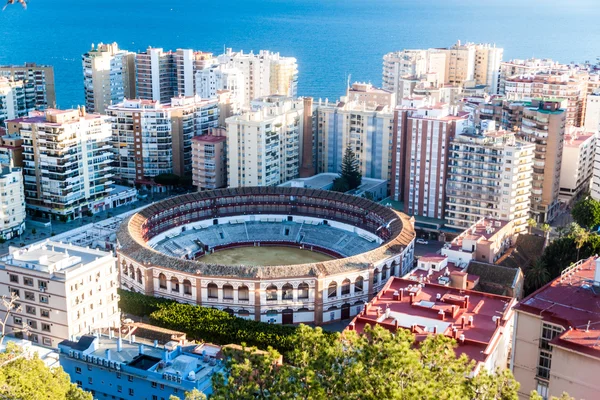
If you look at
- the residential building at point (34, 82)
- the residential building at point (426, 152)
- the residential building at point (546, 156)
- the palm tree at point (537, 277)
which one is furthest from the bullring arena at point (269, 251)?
the residential building at point (34, 82)

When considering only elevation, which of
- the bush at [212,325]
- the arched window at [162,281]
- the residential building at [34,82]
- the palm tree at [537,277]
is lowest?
the bush at [212,325]

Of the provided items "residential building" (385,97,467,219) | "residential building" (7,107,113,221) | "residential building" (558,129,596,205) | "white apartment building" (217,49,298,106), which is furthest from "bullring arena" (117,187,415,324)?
"white apartment building" (217,49,298,106)

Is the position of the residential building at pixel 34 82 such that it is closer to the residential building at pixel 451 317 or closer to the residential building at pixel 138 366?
the residential building at pixel 138 366

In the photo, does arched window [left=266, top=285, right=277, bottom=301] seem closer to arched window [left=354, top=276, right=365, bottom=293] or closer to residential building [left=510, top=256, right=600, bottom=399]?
arched window [left=354, top=276, right=365, bottom=293]

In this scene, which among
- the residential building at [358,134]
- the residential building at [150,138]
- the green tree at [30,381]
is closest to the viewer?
the green tree at [30,381]

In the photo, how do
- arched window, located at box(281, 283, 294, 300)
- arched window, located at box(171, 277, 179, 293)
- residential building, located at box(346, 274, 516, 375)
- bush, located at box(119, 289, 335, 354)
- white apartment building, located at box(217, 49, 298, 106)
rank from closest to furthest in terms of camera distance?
1. residential building, located at box(346, 274, 516, 375)
2. bush, located at box(119, 289, 335, 354)
3. arched window, located at box(281, 283, 294, 300)
4. arched window, located at box(171, 277, 179, 293)
5. white apartment building, located at box(217, 49, 298, 106)

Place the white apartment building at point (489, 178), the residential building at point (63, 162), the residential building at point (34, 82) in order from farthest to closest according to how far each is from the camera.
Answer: the residential building at point (34, 82), the residential building at point (63, 162), the white apartment building at point (489, 178)

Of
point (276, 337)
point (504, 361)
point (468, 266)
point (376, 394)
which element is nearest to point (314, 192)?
point (468, 266)

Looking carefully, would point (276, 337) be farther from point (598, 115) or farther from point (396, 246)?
point (598, 115)
